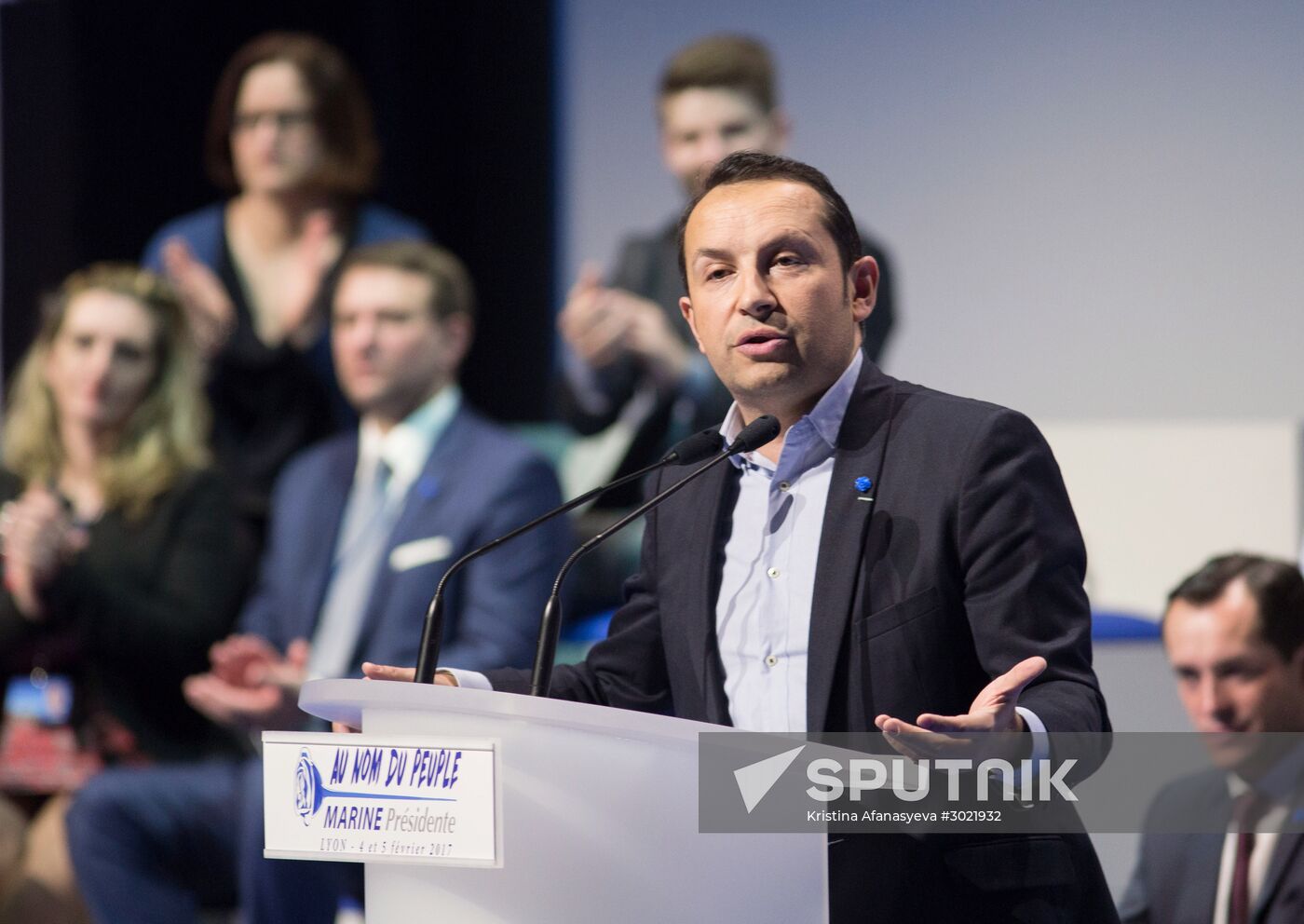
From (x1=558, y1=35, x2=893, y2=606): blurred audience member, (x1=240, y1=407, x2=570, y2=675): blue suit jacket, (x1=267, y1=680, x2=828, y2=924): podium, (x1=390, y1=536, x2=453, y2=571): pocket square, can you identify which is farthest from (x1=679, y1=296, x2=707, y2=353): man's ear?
(x1=558, y1=35, x2=893, y2=606): blurred audience member

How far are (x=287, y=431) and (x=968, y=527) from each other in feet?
12.5

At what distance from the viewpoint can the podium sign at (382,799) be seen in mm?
1484

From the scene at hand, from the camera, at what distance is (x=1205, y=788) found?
2.77 metres

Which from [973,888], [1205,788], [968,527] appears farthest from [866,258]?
[1205,788]

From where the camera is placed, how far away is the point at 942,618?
182cm

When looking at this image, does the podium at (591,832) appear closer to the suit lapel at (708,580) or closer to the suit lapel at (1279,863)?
the suit lapel at (708,580)

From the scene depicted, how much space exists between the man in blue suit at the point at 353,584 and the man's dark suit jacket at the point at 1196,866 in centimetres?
168

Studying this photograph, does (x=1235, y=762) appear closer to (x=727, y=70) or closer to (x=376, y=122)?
(x=727, y=70)

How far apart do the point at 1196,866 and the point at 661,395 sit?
92.7 inches

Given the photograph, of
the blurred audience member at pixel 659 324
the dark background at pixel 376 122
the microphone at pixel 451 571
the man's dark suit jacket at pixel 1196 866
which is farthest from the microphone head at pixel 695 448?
the dark background at pixel 376 122

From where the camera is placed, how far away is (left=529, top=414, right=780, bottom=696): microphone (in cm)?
182

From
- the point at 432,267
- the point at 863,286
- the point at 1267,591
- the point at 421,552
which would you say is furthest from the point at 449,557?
the point at 863,286

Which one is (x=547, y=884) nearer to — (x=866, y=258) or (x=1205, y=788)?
(x=866, y=258)

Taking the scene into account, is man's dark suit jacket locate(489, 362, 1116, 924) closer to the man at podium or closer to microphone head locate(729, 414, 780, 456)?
the man at podium
